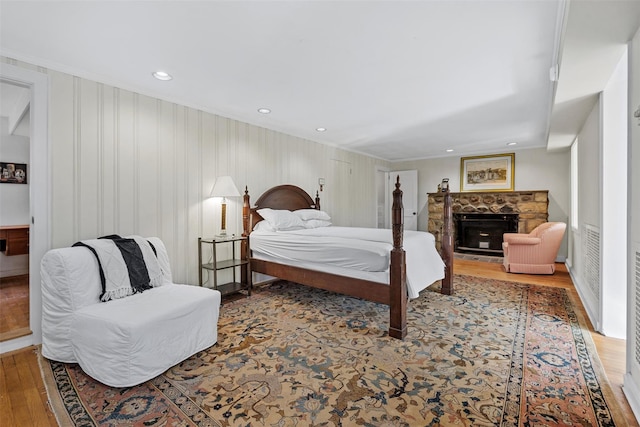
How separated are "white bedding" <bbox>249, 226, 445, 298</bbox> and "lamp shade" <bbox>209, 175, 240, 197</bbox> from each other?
27.6 inches

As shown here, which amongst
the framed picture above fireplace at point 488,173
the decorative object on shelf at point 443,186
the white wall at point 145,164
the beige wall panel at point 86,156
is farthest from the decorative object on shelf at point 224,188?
the framed picture above fireplace at point 488,173

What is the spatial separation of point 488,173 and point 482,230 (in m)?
1.25

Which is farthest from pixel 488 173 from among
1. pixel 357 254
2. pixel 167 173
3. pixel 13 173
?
pixel 13 173

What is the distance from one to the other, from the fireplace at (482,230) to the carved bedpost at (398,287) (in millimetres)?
4685

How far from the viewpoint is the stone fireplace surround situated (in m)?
5.76

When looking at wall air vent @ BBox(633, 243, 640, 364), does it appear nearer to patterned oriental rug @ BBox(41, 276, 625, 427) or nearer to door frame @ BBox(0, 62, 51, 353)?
patterned oriental rug @ BBox(41, 276, 625, 427)

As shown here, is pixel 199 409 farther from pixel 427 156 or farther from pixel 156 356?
pixel 427 156

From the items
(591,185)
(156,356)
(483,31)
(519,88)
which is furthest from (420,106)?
(156,356)

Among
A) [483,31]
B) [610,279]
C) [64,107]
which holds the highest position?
[483,31]

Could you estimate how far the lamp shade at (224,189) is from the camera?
11.4 ft

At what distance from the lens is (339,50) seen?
2.27 m

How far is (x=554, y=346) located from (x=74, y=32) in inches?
167

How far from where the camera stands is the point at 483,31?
201 centimetres

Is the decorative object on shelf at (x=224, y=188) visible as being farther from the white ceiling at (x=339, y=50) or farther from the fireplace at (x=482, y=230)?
the fireplace at (x=482, y=230)
